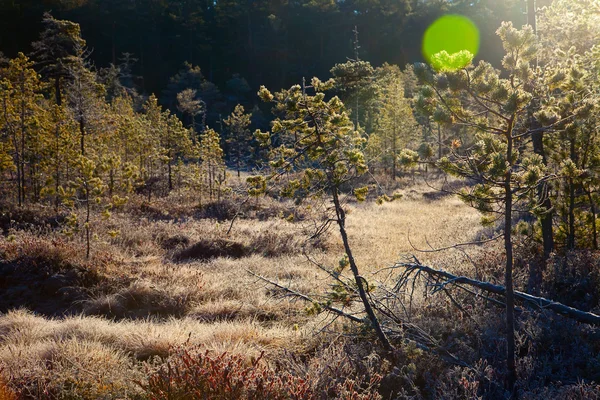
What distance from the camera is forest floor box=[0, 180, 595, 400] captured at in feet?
13.9

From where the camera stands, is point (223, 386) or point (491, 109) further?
point (491, 109)

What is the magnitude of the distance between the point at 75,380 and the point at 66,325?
89.1 inches

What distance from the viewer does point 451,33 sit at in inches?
2822

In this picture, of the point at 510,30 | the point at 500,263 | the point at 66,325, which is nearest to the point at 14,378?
the point at 66,325

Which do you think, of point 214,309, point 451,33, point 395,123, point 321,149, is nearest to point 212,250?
point 214,309

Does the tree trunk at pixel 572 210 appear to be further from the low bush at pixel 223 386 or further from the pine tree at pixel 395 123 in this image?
the pine tree at pixel 395 123

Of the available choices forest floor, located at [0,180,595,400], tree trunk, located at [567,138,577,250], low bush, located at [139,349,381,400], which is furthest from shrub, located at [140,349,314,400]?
tree trunk, located at [567,138,577,250]

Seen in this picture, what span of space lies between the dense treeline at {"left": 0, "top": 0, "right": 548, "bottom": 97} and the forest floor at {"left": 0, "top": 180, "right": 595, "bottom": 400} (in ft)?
182

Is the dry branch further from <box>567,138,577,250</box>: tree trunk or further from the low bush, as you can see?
<box>567,138,577,250</box>: tree trunk

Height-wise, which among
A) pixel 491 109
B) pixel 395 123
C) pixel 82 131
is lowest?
pixel 491 109

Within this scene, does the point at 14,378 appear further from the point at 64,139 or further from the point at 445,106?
the point at 64,139

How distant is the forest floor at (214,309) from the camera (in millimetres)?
4223

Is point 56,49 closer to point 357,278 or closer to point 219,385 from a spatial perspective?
point 357,278

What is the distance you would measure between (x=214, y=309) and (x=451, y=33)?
75.3 metres
